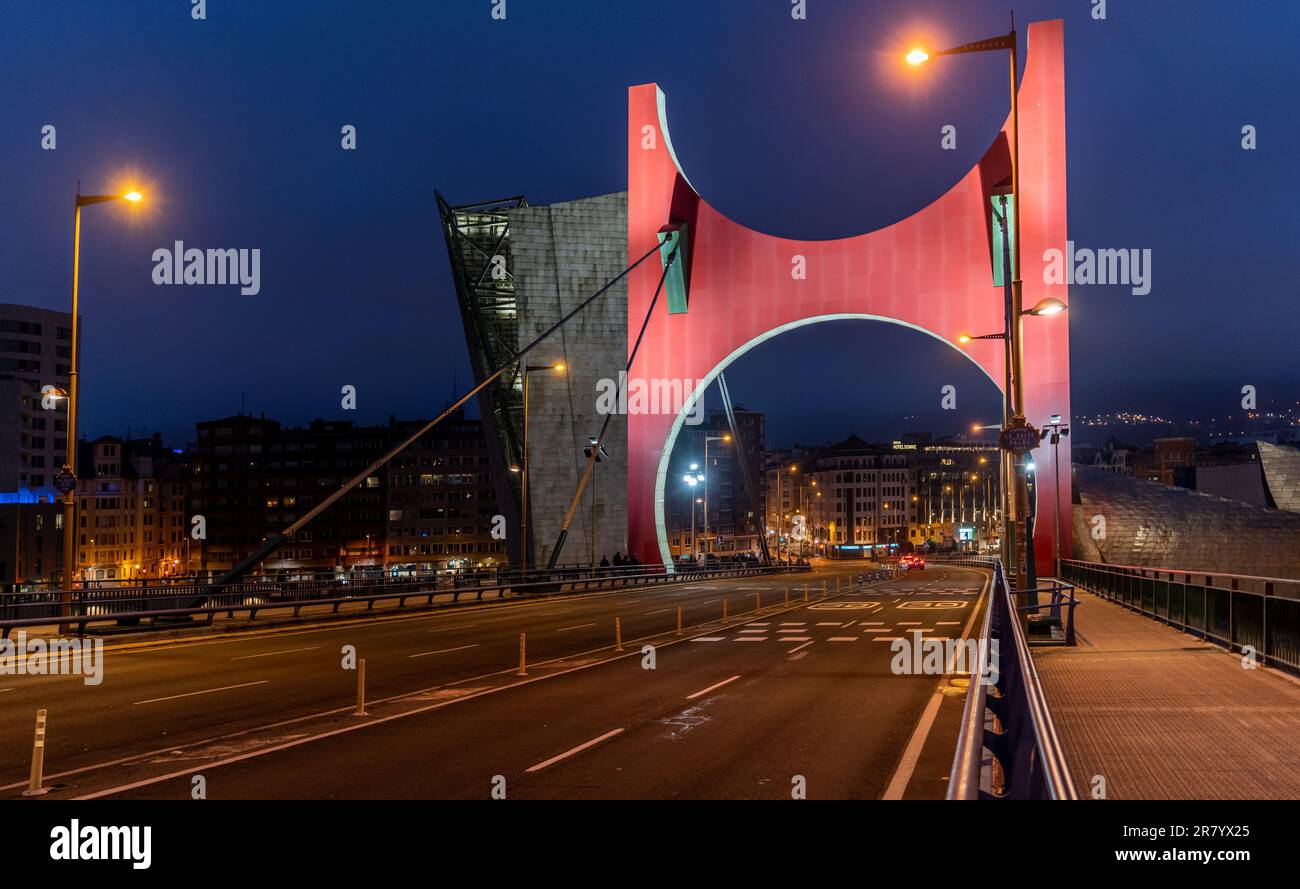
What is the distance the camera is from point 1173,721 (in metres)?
11.7

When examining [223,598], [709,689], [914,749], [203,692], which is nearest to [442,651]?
[203,692]

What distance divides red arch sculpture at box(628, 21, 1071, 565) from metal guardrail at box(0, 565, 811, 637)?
13.0 metres

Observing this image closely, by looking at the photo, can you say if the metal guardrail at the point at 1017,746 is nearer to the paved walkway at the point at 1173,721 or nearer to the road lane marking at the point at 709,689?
the paved walkway at the point at 1173,721

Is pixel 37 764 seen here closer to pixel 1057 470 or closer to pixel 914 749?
pixel 914 749

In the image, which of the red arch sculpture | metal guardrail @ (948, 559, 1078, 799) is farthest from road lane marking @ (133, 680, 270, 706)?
the red arch sculpture

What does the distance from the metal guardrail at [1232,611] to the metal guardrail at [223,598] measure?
23.2 meters

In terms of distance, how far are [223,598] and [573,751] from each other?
2804cm

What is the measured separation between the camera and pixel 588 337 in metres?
66.9

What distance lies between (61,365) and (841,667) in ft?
445

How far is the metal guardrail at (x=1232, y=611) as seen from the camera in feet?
51.1

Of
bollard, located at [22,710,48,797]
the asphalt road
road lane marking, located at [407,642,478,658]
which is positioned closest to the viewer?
bollard, located at [22,710,48,797]

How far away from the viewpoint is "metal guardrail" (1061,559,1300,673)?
15578mm

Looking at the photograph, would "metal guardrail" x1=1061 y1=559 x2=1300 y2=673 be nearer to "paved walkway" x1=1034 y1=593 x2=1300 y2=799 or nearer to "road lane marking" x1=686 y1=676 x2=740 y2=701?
"paved walkway" x1=1034 y1=593 x2=1300 y2=799

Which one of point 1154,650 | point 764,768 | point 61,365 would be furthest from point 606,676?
point 61,365
